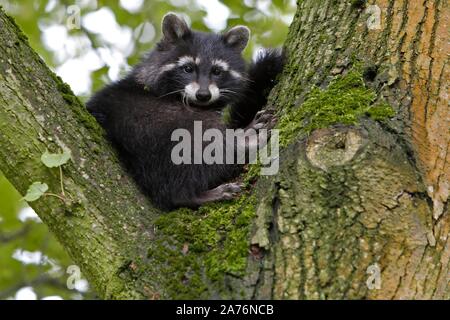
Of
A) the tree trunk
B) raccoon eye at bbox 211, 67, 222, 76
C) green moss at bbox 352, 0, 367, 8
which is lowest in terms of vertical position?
the tree trunk

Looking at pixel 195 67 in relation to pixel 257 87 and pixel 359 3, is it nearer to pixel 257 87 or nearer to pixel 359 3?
pixel 257 87

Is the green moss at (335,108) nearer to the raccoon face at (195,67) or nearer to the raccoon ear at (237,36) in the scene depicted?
the raccoon face at (195,67)

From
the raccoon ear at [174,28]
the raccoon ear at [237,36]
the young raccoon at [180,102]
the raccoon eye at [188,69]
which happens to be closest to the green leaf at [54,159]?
the young raccoon at [180,102]

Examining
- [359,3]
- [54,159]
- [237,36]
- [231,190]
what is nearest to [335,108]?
[231,190]

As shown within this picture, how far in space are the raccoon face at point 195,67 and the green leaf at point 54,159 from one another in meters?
2.15

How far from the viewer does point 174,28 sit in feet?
21.4

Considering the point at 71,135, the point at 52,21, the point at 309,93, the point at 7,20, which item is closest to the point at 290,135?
the point at 309,93

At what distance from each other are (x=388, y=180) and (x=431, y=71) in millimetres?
1134

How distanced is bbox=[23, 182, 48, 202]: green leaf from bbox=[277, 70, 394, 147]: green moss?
1582mm

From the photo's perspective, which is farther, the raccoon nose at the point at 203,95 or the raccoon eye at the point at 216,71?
the raccoon eye at the point at 216,71

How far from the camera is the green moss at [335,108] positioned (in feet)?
13.5


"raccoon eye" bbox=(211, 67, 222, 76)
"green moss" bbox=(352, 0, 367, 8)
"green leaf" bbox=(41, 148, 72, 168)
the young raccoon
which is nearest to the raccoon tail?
the young raccoon

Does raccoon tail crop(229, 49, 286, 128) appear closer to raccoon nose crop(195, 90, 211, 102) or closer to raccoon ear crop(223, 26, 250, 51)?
raccoon nose crop(195, 90, 211, 102)

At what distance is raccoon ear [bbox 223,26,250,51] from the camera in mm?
6730
